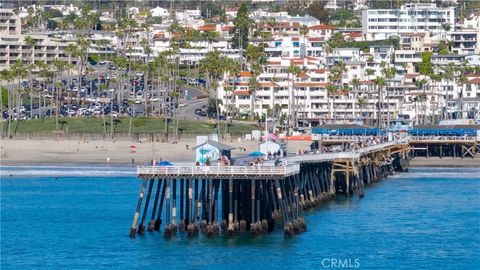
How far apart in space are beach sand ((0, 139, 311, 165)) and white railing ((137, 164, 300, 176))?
2045 inches

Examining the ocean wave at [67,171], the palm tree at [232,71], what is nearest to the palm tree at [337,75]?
the palm tree at [232,71]

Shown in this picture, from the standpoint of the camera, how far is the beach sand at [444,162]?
12675 centimetres

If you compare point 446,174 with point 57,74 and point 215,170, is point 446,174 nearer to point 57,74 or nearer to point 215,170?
point 215,170

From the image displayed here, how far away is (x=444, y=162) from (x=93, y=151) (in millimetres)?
27902

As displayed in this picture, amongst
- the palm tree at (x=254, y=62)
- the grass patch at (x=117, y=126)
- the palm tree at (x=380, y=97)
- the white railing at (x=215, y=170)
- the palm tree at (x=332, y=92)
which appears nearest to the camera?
the white railing at (x=215, y=170)

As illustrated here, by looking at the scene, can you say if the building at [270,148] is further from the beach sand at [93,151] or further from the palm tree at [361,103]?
the palm tree at [361,103]

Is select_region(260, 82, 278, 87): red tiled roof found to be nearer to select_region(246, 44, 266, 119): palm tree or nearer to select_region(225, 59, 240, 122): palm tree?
select_region(246, 44, 266, 119): palm tree

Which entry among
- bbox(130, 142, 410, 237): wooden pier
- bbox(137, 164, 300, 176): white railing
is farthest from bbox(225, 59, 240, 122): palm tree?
bbox(137, 164, 300, 176): white railing

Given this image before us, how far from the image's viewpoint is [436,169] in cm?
12338

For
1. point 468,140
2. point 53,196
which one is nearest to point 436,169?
point 468,140

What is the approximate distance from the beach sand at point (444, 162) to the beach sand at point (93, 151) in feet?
31.3

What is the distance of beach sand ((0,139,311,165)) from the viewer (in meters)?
125

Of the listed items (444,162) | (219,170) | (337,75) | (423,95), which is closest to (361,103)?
(337,75)

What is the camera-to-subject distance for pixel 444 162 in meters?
128
